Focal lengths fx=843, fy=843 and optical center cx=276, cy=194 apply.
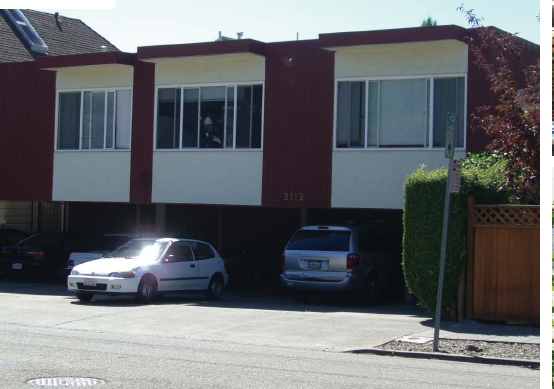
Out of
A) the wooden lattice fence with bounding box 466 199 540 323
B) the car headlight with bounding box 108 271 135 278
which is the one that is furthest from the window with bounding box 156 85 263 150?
the wooden lattice fence with bounding box 466 199 540 323

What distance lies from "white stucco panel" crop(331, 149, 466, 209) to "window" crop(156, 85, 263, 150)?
243 cm

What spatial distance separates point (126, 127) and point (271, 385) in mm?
15061

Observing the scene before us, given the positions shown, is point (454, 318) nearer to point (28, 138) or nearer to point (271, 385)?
point (271, 385)

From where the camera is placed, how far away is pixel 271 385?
8.93 meters

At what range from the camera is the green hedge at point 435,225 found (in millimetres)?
14711

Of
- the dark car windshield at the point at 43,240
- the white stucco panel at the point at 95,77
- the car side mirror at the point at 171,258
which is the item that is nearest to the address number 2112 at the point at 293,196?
the car side mirror at the point at 171,258

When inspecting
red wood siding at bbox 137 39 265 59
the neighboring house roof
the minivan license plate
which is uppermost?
the neighboring house roof

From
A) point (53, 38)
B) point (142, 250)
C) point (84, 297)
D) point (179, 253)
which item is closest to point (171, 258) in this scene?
point (179, 253)

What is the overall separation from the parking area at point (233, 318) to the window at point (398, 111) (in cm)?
382

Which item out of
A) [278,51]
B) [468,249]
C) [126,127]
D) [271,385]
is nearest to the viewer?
[271,385]

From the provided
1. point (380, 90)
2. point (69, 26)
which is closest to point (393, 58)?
point (380, 90)

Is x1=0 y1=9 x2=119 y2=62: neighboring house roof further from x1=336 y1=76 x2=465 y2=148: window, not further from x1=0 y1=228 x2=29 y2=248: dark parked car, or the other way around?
x1=336 y1=76 x2=465 y2=148: window

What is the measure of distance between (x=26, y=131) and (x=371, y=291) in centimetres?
1172

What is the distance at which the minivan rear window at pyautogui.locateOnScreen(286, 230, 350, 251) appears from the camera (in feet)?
57.8
